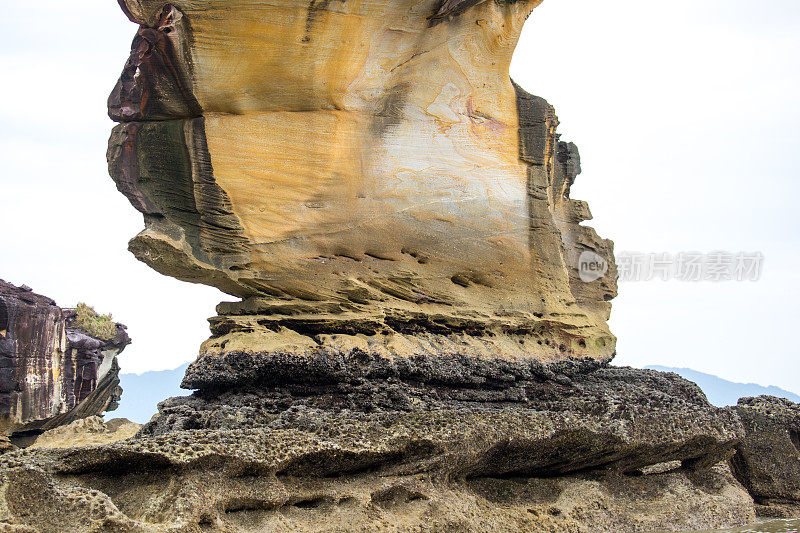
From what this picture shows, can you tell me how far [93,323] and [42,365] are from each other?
230 cm

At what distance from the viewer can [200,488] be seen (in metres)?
5.51

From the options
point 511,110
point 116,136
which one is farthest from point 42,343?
point 511,110

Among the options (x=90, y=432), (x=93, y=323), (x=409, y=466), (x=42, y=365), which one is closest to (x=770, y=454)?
(x=409, y=466)

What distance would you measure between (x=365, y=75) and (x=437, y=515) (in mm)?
3971

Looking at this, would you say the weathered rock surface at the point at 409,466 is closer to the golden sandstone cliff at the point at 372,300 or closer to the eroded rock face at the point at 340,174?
the golden sandstone cliff at the point at 372,300

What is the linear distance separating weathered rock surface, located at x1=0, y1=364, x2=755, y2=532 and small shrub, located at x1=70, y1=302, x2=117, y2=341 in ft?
32.0

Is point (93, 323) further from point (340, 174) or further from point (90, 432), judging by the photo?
point (340, 174)

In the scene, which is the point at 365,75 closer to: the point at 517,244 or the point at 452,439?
the point at 517,244

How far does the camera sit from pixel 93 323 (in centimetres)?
1597

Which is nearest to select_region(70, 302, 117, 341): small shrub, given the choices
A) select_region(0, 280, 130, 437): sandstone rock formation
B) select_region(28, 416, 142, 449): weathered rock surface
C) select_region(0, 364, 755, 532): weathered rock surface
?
select_region(0, 280, 130, 437): sandstone rock formation

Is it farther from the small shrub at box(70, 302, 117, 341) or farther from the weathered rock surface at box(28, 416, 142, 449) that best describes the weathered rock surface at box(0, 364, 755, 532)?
the small shrub at box(70, 302, 117, 341)

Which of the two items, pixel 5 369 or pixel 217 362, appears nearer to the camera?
pixel 217 362

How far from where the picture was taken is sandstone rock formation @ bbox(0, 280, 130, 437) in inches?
509

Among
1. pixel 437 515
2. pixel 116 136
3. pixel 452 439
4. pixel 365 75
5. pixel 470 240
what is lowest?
pixel 437 515
